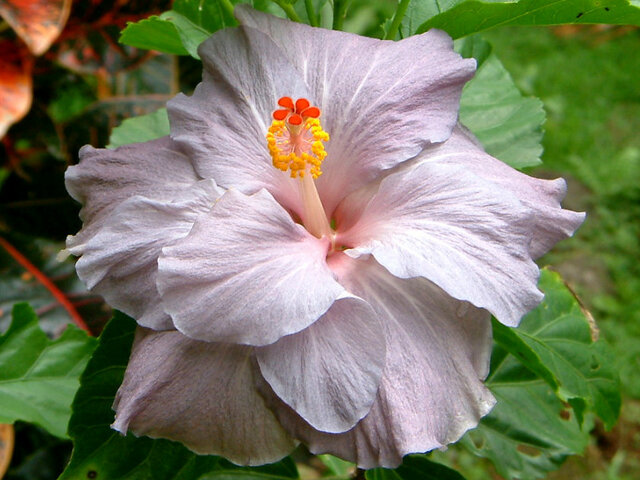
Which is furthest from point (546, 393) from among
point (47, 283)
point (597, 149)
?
point (597, 149)

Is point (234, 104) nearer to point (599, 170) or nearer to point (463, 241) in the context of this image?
point (463, 241)

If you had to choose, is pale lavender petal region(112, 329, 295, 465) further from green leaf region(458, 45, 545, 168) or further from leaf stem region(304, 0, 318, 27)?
green leaf region(458, 45, 545, 168)

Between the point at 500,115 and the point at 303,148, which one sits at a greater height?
the point at 303,148

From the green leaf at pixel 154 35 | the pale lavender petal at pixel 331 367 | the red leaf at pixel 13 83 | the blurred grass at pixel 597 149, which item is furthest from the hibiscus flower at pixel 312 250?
the blurred grass at pixel 597 149

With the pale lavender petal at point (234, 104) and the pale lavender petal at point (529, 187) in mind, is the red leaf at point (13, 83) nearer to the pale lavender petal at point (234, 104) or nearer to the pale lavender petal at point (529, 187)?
the pale lavender petal at point (234, 104)

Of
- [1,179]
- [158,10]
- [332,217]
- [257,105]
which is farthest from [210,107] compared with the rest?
[1,179]

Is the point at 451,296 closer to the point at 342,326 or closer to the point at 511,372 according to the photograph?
the point at 342,326
